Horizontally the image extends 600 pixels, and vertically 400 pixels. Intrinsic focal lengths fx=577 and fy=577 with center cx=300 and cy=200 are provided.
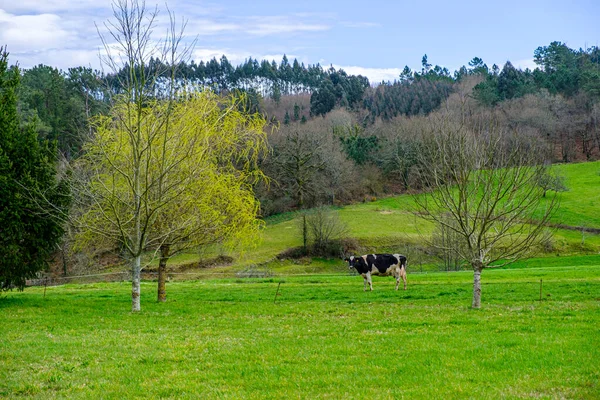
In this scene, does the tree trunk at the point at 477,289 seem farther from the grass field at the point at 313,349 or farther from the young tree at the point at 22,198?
the young tree at the point at 22,198

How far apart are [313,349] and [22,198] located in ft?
63.4

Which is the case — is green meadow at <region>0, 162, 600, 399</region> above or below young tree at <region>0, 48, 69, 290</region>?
below

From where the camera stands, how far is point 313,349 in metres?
15.0

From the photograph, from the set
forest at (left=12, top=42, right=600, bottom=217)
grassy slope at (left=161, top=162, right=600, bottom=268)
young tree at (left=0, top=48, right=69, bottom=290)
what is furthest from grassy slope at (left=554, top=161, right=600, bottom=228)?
young tree at (left=0, top=48, right=69, bottom=290)

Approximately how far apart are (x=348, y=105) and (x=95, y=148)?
424 feet

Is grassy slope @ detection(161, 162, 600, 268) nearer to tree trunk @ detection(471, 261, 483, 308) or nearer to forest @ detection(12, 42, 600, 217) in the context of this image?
forest @ detection(12, 42, 600, 217)

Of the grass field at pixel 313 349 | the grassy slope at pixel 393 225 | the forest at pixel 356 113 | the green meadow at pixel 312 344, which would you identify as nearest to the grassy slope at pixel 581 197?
the grassy slope at pixel 393 225

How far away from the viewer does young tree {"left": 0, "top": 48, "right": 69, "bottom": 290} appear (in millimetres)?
27453

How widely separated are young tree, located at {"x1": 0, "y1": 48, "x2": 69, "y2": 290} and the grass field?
2.52 m

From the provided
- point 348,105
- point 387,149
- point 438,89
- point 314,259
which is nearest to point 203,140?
point 314,259

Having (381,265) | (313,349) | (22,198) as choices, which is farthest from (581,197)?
(313,349)

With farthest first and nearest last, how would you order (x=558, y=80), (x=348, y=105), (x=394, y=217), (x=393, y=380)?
(x=348, y=105)
(x=558, y=80)
(x=394, y=217)
(x=393, y=380)

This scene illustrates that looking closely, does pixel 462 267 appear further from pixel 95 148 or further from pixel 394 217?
pixel 95 148

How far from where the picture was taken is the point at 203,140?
93.5 feet
